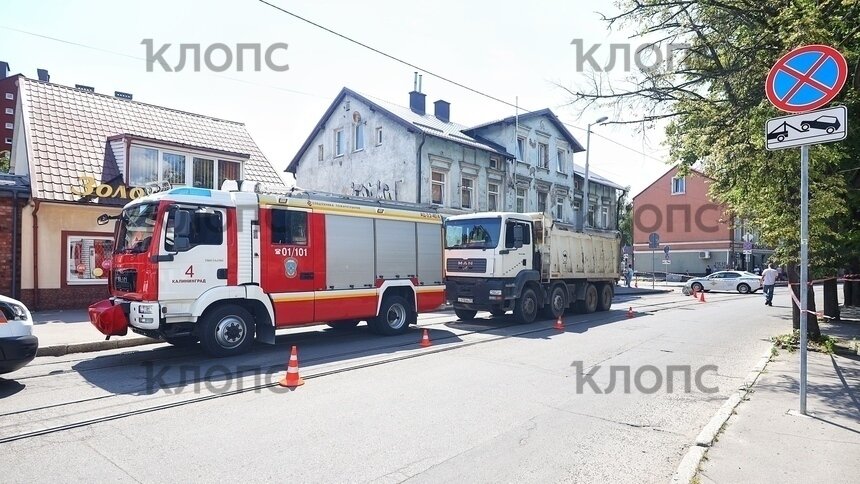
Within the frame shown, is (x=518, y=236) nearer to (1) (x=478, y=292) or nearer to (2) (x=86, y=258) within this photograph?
(1) (x=478, y=292)

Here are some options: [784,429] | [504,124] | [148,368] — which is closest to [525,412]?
[784,429]

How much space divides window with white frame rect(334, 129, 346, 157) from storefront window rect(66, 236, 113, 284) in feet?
47.1

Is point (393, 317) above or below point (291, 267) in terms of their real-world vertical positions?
below

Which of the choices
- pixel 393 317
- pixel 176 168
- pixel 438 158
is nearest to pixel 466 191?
pixel 438 158

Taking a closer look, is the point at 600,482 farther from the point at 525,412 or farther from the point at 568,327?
the point at 568,327

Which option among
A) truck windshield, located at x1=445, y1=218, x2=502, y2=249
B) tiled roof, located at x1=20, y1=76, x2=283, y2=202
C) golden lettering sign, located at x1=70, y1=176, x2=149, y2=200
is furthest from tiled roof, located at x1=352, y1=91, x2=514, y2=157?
golden lettering sign, located at x1=70, y1=176, x2=149, y2=200

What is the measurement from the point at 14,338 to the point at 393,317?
6873 millimetres

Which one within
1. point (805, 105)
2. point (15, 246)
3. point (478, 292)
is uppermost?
point (805, 105)

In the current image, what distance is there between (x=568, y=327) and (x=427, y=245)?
4390mm

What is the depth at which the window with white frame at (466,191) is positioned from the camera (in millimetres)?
26562

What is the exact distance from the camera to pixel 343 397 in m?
6.40

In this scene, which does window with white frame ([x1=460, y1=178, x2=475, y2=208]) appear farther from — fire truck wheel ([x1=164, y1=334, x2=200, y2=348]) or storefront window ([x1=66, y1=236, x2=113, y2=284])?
fire truck wheel ([x1=164, y1=334, x2=200, y2=348])

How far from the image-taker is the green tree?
27.4 feet

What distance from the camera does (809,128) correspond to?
18.5ft
